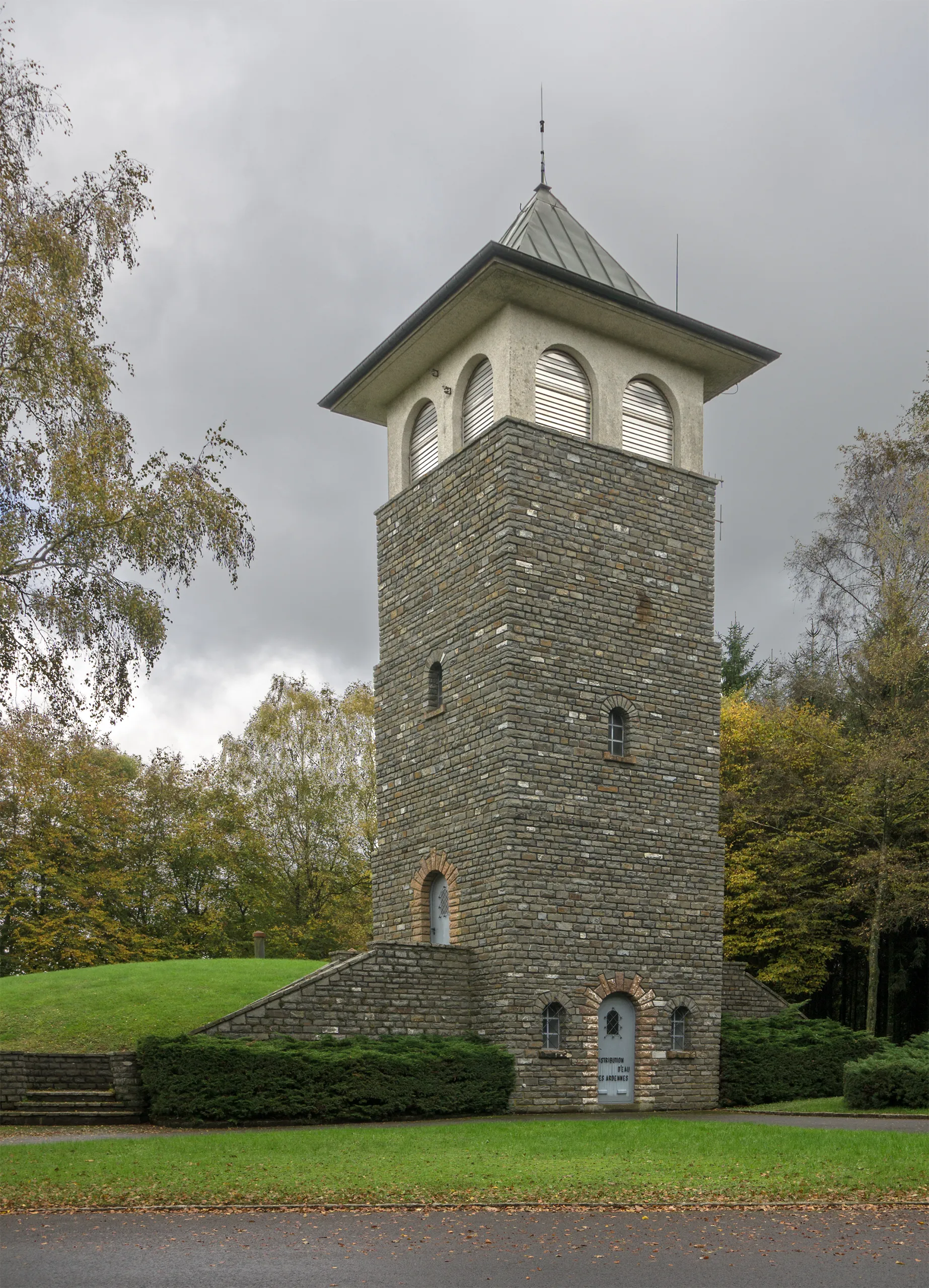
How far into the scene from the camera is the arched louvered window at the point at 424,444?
23000 millimetres

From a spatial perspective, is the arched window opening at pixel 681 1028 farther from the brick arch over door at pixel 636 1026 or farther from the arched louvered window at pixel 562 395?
the arched louvered window at pixel 562 395

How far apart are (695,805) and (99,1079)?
1000 cm

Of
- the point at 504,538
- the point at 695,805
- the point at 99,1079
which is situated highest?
the point at 504,538

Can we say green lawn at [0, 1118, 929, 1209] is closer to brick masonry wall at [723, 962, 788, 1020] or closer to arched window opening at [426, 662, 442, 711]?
brick masonry wall at [723, 962, 788, 1020]

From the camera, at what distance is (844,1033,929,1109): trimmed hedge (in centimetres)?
1664

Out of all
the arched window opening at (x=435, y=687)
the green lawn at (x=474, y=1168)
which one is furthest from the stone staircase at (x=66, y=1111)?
the arched window opening at (x=435, y=687)

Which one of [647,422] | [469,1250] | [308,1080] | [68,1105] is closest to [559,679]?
[647,422]

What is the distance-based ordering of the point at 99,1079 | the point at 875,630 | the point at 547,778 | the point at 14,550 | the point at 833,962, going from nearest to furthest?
the point at 14,550
the point at 99,1079
the point at 547,778
the point at 875,630
the point at 833,962

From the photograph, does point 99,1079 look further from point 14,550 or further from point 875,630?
point 875,630

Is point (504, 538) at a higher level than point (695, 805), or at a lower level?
higher

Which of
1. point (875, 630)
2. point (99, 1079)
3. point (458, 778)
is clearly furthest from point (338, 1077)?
point (875, 630)

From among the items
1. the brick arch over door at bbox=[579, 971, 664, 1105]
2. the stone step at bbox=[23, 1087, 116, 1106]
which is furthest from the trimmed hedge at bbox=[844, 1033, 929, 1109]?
the stone step at bbox=[23, 1087, 116, 1106]

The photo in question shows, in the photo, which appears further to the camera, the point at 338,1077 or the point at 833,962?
the point at 833,962

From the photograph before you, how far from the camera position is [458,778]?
2031cm
